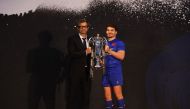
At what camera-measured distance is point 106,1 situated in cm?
297

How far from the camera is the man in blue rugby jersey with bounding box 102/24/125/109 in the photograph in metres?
2.85

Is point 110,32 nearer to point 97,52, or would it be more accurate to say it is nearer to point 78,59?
point 97,52

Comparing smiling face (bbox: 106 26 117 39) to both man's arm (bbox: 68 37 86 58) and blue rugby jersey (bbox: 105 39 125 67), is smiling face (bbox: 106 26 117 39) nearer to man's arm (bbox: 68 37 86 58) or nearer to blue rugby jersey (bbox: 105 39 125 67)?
blue rugby jersey (bbox: 105 39 125 67)

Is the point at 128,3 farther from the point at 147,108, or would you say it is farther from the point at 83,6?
the point at 147,108

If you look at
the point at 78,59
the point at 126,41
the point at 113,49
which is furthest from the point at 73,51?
the point at 126,41

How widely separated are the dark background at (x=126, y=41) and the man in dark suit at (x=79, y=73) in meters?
0.12

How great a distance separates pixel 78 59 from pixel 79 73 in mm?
148

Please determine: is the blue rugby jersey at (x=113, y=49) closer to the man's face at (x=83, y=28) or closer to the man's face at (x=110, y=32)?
the man's face at (x=110, y=32)

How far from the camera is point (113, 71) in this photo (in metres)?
2.86

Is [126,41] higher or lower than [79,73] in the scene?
higher

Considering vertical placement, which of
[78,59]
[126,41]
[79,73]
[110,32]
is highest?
[110,32]

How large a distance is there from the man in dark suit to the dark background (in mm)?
122

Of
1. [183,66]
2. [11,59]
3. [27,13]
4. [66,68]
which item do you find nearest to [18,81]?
[11,59]

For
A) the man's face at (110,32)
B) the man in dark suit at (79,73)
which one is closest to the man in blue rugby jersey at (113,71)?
the man's face at (110,32)
